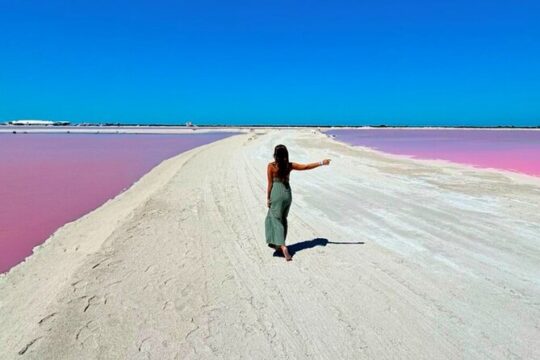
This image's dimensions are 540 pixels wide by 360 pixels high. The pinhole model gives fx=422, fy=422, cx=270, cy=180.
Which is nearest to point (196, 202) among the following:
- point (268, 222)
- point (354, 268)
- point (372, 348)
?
point (268, 222)

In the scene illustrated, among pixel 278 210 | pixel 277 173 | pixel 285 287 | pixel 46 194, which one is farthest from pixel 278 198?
pixel 46 194

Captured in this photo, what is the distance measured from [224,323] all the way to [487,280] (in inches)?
125

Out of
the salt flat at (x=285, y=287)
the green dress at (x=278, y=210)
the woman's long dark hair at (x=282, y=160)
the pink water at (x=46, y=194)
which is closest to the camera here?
the salt flat at (x=285, y=287)

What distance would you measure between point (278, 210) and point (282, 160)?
721 mm

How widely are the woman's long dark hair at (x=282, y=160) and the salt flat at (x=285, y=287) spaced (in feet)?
3.91

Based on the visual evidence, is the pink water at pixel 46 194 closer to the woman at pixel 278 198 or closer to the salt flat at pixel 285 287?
the salt flat at pixel 285 287

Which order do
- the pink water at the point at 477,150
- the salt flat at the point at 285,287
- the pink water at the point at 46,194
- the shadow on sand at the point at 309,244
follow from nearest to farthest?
the salt flat at the point at 285,287 → the shadow on sand at the point at 309,244 → the pink water at the point at 46,194 → the pink water at the point at 477,150

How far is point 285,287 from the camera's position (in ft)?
16.0

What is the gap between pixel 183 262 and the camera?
5.71 metres

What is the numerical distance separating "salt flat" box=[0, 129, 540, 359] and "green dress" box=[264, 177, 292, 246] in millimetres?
305

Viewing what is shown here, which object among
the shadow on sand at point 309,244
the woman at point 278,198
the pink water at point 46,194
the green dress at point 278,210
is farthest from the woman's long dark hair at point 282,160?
the pink water at point 46,194

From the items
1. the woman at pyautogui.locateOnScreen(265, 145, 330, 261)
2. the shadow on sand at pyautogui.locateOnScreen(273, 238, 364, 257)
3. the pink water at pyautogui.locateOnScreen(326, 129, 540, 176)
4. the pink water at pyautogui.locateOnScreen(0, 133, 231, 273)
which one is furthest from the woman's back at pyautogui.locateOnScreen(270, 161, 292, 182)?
the pink water at pyautogui.locateOnScreen(326, 129, 540, 176)

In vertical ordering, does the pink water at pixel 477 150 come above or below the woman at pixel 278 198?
below

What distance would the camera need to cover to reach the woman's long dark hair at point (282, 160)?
19.3 feet
